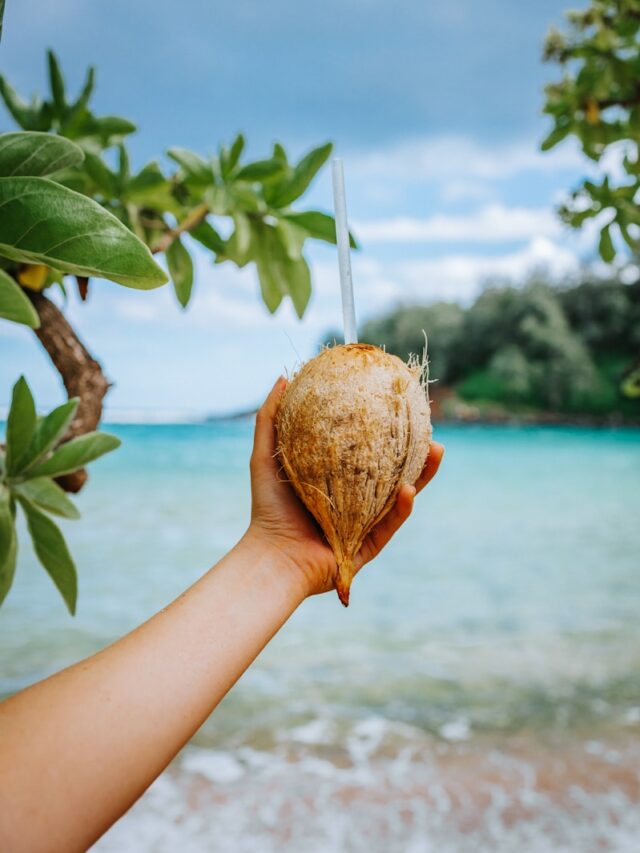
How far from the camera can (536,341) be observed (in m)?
24.4

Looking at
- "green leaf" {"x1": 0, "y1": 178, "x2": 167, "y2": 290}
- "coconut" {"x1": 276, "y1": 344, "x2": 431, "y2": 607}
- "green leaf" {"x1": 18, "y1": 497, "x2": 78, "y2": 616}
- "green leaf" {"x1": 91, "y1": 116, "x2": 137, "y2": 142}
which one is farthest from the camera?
"green leaf" {"x1": 91, "y1": 116, "x2": 137, "y2": 142}

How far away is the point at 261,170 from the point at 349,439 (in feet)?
2.05

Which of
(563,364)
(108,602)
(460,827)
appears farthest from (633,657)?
(563,364)

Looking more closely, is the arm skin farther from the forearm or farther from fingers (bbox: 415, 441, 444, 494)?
fingers (bbox: 415, 441, 444, 494)

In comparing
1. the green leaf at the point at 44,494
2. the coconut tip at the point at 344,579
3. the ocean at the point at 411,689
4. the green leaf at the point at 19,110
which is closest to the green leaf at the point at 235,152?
the green leaf at the point at 19,110

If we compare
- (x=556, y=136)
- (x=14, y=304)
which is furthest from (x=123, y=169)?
(x=556, y=136)

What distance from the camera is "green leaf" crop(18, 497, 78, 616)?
1210mm

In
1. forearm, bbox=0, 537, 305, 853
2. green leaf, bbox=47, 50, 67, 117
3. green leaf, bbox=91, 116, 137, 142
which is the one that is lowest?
forearm, bbox=0, 537, 305, 853

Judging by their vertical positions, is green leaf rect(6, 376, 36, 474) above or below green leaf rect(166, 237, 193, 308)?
below

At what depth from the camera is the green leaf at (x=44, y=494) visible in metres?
1.23

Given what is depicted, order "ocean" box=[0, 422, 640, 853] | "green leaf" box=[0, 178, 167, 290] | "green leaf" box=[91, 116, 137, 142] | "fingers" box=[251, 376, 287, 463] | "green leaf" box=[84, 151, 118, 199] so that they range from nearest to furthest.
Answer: "green leaf" box=[0, 178, 167, 290] < "fingers" box=[251, 376, 287, 463] < "green leaf" box=[84, 151, 118, 199] < "green leaf" box=[91, 116, 137, 142] < "ocean" box=[0, 422, 640, 853]

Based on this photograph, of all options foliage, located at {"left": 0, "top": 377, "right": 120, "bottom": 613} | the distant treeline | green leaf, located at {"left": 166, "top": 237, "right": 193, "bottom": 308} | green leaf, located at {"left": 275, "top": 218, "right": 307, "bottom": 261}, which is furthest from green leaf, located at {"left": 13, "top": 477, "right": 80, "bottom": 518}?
the distant treeline

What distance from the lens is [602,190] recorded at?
7.48ft

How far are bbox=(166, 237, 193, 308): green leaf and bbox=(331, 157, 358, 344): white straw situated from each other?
0.44 m
